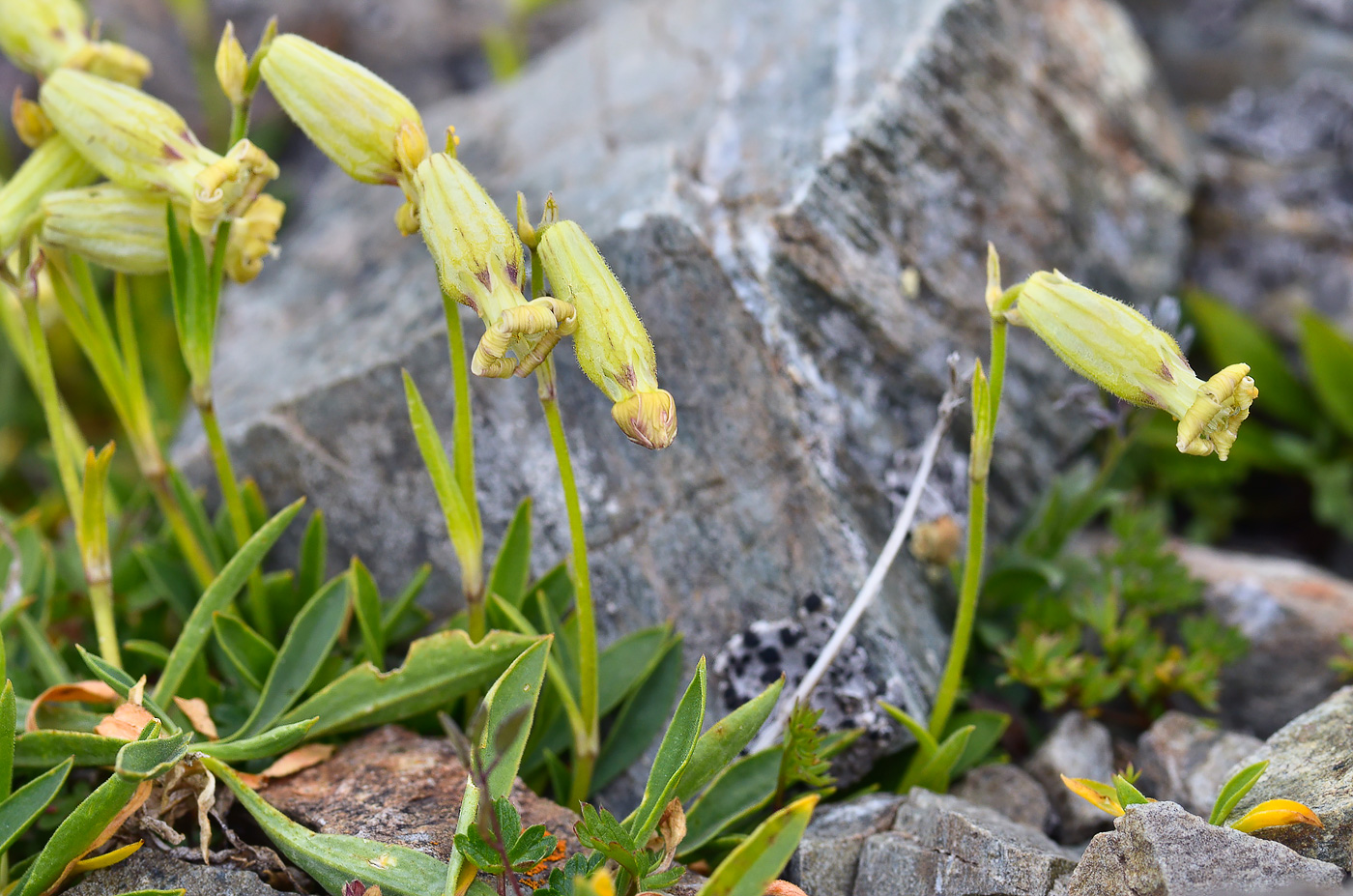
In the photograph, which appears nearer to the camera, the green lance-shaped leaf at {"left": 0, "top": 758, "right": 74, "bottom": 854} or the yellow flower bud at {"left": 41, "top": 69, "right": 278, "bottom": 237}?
the green lance-shaped leaf at {"left": 0, "top": 758, "right": 74, "bottom": 854}

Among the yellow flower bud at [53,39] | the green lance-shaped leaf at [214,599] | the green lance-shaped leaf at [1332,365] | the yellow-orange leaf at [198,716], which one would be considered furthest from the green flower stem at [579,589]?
the green lance-shaped leaf at [1332,365]

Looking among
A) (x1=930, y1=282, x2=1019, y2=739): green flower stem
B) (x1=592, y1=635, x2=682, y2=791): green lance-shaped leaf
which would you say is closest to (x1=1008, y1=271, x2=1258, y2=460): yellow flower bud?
(x1=930, y1=282, x2=1019, y2=739): green flower stem

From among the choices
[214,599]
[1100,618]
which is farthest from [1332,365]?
[214,599]

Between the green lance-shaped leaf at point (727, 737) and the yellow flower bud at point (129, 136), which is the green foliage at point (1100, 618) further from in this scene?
the yellow flower bud at point (129, 136)

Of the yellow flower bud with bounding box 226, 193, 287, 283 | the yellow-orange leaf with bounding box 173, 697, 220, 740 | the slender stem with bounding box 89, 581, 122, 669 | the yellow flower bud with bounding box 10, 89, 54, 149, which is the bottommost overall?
the yellow-orange leaf with bounding box 173, 697, 220, 740

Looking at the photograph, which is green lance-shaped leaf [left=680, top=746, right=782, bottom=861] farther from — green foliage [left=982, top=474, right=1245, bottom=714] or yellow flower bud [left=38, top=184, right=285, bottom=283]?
yellow flower bud [left=38, top=184, right=285, bottom=283]
